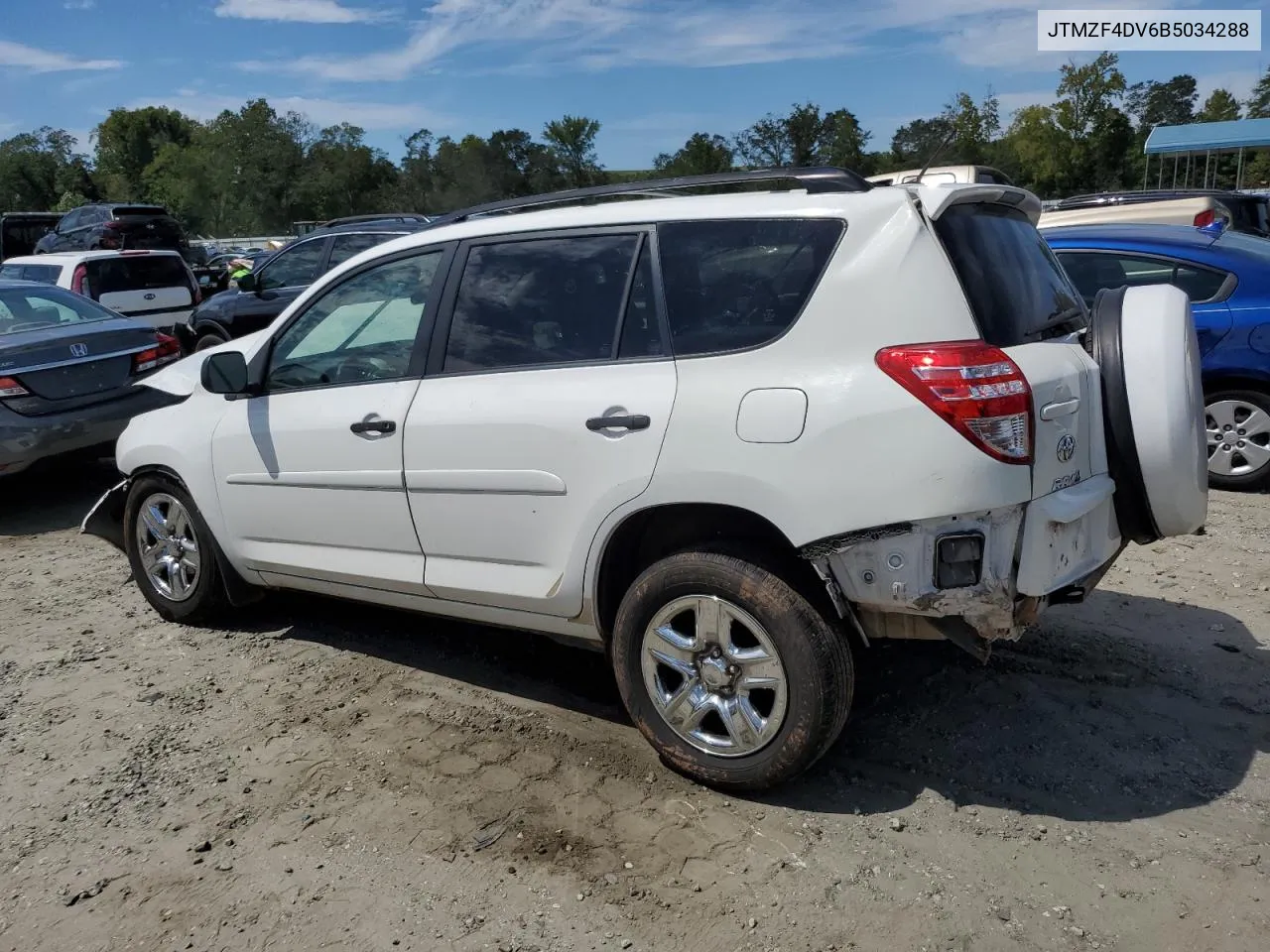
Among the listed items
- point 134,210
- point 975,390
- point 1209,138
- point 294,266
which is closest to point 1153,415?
point 975,390

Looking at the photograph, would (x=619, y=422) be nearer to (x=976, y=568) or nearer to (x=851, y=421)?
(x=851, y=421)

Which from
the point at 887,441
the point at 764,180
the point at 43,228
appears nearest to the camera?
the point at 887,441

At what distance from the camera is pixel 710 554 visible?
324 cm

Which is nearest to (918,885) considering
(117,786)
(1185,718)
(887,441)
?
(887,441)

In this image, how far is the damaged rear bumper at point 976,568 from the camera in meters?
2.89

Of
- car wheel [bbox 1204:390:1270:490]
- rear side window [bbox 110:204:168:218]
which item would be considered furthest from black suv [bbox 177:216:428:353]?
→ rear side window [bbox 110:204:168:218]

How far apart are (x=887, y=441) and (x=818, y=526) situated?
1.03ft

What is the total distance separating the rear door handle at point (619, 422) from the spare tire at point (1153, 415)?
4.83 ft

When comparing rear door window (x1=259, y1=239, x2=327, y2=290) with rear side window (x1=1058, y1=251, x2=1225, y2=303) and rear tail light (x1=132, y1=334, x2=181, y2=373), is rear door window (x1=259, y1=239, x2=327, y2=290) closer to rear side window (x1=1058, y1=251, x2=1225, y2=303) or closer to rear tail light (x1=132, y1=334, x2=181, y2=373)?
rear tail light (x1=132, y1=334, x2=181, y2=373)

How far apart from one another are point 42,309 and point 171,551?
431 centimetres

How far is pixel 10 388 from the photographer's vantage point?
7.00 metres

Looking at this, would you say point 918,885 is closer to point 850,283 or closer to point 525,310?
point 850,283

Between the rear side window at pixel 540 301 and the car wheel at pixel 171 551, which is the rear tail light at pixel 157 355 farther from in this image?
the rear side window at pixel 540 301

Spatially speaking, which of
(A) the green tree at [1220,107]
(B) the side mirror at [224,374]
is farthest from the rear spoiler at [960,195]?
(A) the green tree at [1220,107]
